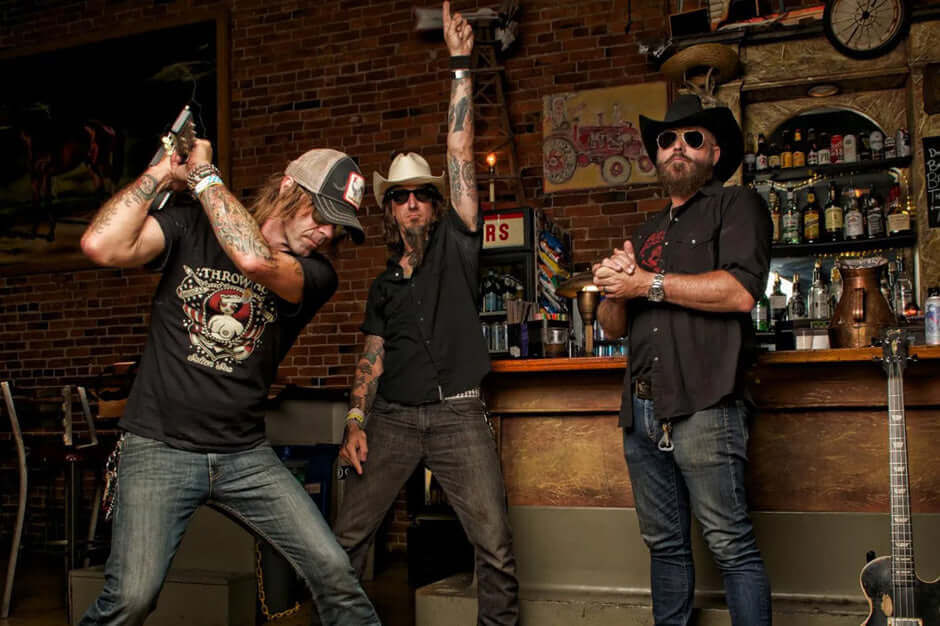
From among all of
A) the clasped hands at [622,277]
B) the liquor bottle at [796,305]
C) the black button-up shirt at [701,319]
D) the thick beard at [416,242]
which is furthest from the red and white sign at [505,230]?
the clasped hands at [622,277]

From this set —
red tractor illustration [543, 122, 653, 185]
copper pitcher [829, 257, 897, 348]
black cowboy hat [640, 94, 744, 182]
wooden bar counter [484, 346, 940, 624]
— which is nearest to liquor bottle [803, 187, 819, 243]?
red tractor illustration [543, 122, 653, 185]

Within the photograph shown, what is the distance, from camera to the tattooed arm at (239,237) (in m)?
1.92

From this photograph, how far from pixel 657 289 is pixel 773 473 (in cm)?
100

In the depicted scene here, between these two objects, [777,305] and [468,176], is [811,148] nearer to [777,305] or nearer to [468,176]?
[777,305]

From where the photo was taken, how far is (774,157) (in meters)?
5.18

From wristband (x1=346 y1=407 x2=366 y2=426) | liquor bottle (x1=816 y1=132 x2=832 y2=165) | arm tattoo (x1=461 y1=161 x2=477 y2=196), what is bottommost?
wristband (x1=346 y1=407 x2=366 y2=426)

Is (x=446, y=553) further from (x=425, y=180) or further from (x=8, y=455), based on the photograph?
(x=8, y=455)

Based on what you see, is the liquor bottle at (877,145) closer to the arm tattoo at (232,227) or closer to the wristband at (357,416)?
the wristband at (357,416)

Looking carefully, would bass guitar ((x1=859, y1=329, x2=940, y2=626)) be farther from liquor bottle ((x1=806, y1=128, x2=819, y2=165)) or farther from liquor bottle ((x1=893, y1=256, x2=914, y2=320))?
liquor bottle ((x1=806, y1=128, x2=819, y2=165))

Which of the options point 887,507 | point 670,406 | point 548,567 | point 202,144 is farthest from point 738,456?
point 202,144

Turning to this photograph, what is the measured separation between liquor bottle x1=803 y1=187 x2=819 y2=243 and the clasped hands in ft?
9.92

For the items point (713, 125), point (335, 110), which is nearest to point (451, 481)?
point (713, 125)

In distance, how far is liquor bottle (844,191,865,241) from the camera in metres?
4.92

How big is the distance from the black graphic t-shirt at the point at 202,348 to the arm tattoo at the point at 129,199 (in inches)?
4.0
